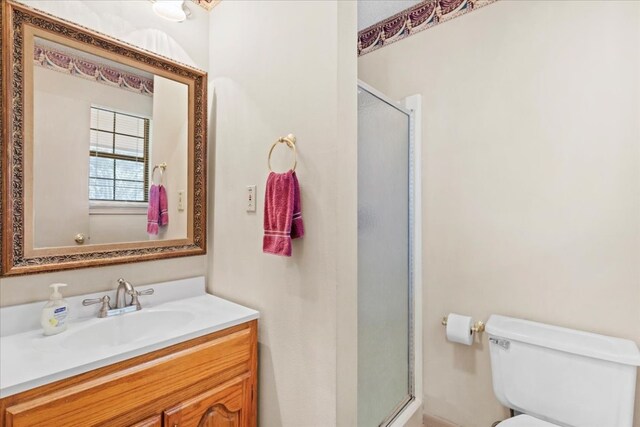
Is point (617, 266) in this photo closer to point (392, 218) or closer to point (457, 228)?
point (457, 228)

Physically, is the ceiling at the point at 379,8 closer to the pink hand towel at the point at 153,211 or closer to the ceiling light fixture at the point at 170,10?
the ceiling light fixture at the point at 170,10

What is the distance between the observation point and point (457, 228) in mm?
1722

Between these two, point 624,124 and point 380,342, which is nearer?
point 624,124

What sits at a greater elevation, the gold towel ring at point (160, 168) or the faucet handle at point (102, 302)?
the gold towel ring at point (160, 168)

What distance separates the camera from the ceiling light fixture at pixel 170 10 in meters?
1.44

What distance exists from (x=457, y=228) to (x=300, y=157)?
100 cm

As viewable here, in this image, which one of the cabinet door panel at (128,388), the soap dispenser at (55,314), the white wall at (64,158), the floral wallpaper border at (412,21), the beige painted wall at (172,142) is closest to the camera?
the cabinet door panel at (128,388)

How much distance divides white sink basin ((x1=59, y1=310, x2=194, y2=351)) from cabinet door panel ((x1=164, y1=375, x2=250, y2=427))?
272 mm

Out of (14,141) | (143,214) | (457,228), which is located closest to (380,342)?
(457,228)

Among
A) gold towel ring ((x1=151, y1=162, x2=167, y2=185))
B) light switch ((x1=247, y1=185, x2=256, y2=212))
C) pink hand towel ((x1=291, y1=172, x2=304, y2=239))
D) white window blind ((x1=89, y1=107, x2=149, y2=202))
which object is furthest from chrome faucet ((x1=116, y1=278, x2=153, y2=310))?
pink hand towel ((x1=291, y1=172, x2=304, y2=239))

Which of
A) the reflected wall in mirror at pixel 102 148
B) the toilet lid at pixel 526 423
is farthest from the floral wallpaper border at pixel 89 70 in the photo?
the toilet lid at pixel 526 423

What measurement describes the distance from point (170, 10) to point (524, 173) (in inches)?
71.7

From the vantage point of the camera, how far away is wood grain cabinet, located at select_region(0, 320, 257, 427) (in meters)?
0.83

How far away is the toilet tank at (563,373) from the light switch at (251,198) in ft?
3.96
